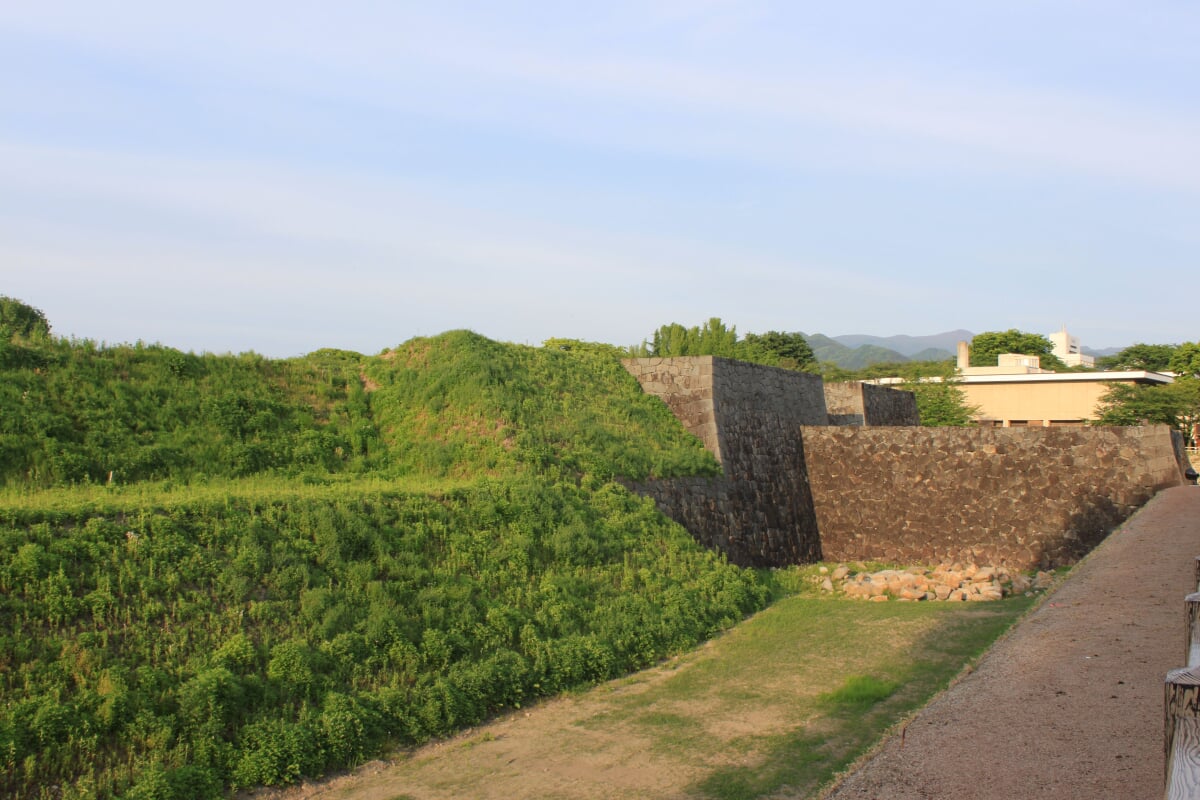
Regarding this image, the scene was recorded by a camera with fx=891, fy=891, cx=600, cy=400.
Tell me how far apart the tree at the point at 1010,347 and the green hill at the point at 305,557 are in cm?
5891

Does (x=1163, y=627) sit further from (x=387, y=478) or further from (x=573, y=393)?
(x=573, y=393)

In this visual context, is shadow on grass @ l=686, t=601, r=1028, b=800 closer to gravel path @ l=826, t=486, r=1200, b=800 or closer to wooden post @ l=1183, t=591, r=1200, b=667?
gravel path @ l=826, t=486, r=1200, b=800

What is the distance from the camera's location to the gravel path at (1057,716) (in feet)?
11.3

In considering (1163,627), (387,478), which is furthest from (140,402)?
(1163,627)

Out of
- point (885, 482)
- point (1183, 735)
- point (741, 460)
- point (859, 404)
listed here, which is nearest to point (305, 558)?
point (1183, 735)

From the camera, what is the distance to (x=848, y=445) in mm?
17625

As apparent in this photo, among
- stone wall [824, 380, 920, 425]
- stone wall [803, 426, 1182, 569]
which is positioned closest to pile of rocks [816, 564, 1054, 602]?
stone wall [803, 426, 1182, 569]

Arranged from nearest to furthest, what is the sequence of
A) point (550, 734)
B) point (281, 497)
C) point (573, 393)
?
point (550, 734) → point (281, 497) → point (573, 393)

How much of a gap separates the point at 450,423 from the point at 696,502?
4.01 m

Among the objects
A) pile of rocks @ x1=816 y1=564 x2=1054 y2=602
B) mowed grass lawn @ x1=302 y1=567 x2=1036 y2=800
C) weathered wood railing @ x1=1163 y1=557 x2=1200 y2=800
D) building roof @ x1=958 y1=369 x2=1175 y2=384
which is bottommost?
pile of rocks @ x1=816 y1=564 x2=1054 y2=602

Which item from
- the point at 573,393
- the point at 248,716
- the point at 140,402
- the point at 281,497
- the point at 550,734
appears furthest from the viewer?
the point at 573,393

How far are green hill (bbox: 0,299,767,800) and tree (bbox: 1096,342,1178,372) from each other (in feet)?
214

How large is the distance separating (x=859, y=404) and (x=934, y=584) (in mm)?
10120

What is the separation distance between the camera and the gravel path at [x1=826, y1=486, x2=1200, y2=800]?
3.44 metres
